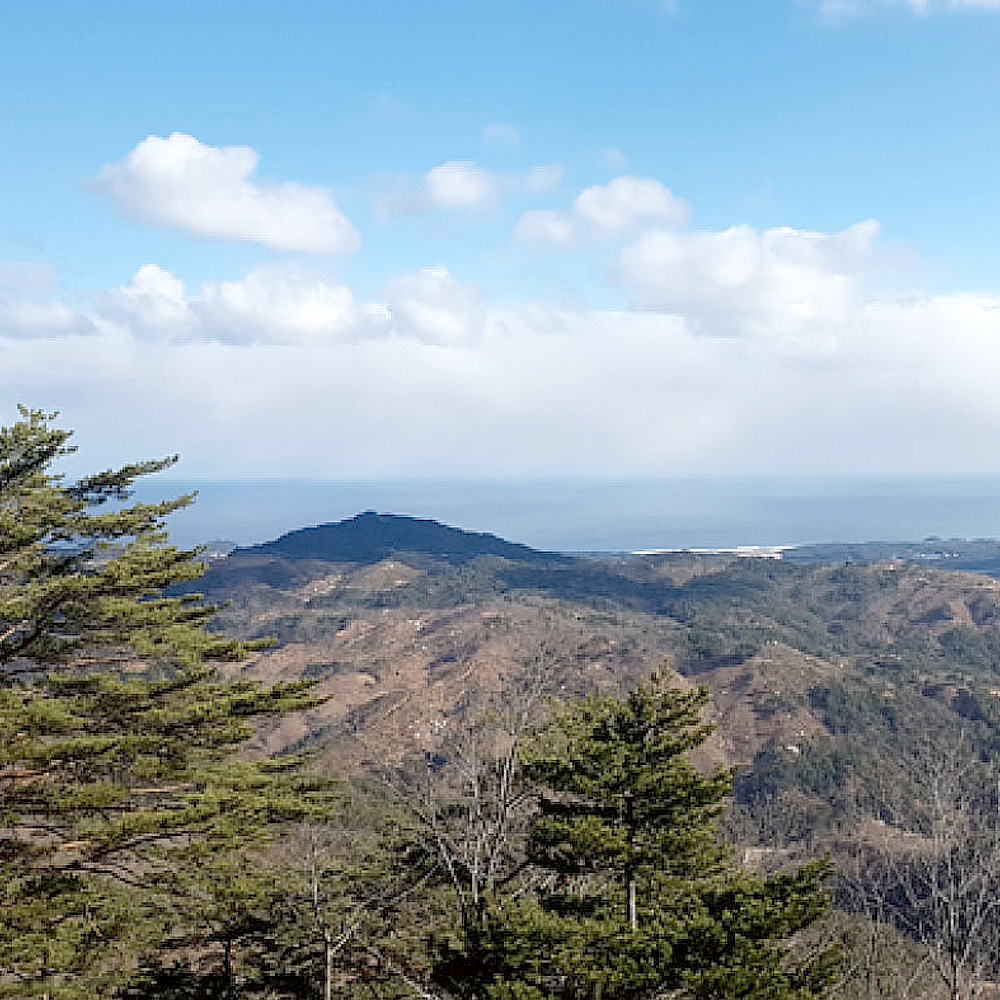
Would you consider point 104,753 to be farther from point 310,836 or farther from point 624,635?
point 624,635

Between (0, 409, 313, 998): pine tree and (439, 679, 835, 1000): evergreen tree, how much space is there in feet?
12.6

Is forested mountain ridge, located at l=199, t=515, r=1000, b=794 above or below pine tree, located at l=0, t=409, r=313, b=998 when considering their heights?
below

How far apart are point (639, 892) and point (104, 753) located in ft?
22.1

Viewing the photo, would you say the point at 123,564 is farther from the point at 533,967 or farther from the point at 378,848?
the point at 378,848

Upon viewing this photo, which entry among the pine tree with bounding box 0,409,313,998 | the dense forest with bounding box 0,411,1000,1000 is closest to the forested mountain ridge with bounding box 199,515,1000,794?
the dense forest with bounding box 0,411,1000,1000

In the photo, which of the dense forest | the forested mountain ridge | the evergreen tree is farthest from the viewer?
the forested mountain ridge

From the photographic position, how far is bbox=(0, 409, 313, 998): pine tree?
9.49 m

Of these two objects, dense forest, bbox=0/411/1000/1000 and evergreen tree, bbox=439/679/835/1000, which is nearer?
evergreen tree, bbox=439/679/835/1000

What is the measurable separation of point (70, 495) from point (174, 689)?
4.40m

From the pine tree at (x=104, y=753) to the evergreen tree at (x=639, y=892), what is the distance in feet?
12.6

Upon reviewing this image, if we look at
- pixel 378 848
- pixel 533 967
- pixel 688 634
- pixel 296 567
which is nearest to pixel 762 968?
pixel 533 967

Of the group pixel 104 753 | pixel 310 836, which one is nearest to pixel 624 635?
pixel 310 836

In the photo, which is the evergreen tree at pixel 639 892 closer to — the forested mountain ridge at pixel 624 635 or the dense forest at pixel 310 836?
the dense forest at pixel 310 836

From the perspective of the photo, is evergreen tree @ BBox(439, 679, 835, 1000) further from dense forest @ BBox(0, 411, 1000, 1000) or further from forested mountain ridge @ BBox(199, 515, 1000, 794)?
forested mountain ridge @ BBox(199, 515, 1000, 794)
